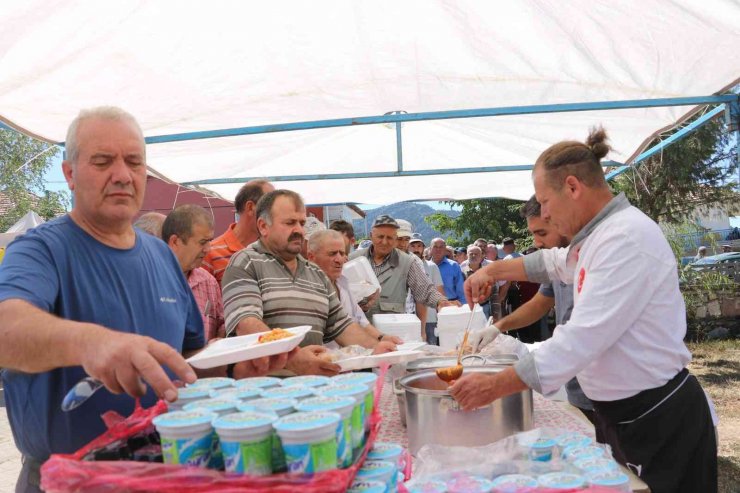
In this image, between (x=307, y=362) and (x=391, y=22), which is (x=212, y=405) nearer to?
(x=307, y=362)

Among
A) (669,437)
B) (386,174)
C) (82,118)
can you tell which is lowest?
(669,437)

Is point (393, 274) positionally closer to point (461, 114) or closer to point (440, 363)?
point (461, 114)

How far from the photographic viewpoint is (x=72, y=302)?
4.96ft

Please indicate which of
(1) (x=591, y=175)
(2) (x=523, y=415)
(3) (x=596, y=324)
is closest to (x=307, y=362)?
(2) (x=523, y=415)

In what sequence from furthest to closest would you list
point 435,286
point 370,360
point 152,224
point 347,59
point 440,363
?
point 435,286 → point 152,224 → point 347,59 → point 440,363 → point 370,360

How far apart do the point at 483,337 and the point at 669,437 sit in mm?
1028

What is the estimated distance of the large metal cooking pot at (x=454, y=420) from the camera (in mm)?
1897

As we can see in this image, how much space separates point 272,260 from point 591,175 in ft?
5.14

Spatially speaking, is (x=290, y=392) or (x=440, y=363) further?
(x=440, y=363)

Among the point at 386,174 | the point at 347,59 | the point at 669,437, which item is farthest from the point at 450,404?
the point at 386,174

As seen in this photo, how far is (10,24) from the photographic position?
2.72 m

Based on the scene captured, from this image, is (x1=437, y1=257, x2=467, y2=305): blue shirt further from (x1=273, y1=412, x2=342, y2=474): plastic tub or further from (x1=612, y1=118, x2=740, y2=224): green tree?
(x1=612, y1=118, x2=740, y2=224): green tree

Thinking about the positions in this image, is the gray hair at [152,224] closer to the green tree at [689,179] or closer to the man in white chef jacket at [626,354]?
the man in white chef jacket at [626,354]

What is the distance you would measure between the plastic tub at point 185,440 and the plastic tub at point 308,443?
145 mm
